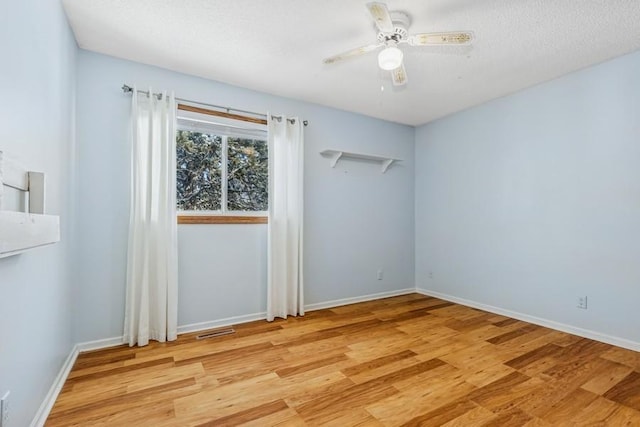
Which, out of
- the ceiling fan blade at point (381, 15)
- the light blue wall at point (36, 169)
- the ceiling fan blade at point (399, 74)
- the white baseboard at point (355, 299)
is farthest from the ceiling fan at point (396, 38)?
the white baseboard at point (355, 299)

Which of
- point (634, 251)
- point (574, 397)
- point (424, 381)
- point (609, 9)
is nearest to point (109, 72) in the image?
point (424, 381)

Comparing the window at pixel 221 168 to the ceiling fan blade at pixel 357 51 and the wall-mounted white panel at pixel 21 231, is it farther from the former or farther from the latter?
the wall-mounted white panel at pixel 21 231

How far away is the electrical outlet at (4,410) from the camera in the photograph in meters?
1.12

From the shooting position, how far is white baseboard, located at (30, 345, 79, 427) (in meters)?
1.55

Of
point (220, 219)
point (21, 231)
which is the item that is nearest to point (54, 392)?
point (21, 231)

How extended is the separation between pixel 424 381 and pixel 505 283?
2.00 metres

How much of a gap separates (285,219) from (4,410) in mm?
2381

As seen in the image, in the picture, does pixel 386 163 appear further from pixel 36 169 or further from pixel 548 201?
pixel 36 169

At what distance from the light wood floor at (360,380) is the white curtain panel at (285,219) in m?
0.41

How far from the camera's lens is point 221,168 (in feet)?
10.3

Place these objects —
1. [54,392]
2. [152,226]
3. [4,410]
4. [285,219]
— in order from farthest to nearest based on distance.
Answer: [285,219], [152,226], [54,392], [4,410]

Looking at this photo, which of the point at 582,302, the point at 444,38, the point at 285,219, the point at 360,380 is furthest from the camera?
the point at 285,219

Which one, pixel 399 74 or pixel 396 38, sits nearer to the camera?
pixel 396 38

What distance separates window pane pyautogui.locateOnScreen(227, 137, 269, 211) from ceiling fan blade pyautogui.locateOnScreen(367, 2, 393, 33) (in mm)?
1841
